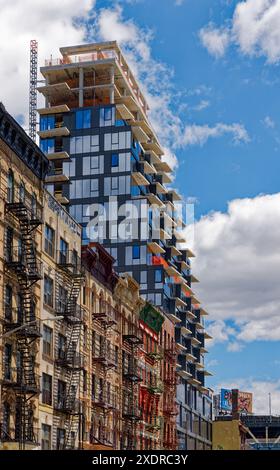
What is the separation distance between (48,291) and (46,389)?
685 cm

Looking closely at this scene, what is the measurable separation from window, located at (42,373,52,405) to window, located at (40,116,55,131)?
84.6 metres

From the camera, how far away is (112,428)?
76.1 m

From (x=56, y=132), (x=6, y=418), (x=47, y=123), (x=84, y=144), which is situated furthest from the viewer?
(x=47, y=123)

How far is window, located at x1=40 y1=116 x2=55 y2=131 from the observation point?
458 ft

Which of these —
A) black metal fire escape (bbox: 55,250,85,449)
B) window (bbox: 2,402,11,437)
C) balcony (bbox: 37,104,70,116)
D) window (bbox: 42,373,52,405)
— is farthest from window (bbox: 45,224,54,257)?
balcony (bbox: 37,104,70,116)

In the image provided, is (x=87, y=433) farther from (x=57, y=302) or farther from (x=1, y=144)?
(x=1, y=144)

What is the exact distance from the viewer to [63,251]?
64.6 metres

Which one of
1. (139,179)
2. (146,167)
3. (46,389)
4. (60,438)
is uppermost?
(146,167)

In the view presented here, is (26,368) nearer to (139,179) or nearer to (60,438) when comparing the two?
(60,438)

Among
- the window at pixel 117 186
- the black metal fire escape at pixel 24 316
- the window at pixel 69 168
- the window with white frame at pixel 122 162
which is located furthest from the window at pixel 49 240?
the window at pixel 69 168

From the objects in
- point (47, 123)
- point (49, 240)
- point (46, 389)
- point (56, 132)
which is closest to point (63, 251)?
point (49, 240)

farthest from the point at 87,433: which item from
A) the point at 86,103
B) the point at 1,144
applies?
the point at 86,103

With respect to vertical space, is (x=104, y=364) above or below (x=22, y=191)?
below

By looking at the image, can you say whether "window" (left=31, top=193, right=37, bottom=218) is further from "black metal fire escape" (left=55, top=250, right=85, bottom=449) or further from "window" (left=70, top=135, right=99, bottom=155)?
"window" (left=70, top=135, right=99, bottom=155)
